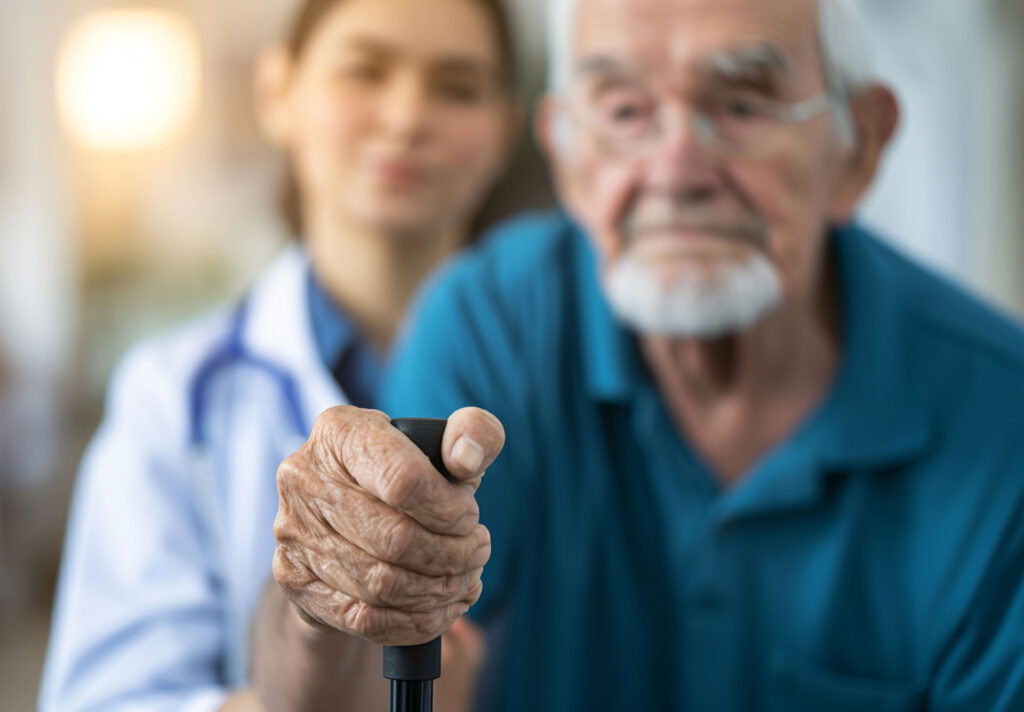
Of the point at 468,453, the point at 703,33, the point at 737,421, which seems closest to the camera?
the point at 468,453

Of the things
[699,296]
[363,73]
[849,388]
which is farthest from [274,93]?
[849,388]

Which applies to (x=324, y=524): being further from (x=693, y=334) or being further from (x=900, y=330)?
(x=900, y=330)

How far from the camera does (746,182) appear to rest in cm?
68

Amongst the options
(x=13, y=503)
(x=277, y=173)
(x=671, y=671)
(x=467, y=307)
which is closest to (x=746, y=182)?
(x=467, y=307)

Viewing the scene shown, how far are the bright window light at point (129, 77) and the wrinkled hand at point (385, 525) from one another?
0.74m

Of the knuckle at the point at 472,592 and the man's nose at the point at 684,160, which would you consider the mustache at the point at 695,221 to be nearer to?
the man's nose at the point at 684,160

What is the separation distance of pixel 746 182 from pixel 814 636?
12.9 inches

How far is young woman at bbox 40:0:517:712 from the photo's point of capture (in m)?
0.76

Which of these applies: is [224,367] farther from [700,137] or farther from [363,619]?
[363,619]

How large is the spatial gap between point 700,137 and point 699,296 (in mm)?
113

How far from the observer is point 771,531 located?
70cm

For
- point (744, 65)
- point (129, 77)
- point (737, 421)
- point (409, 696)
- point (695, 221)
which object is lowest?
point (409, 696)

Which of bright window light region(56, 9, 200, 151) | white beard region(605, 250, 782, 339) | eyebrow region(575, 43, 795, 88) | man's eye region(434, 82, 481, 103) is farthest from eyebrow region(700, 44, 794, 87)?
bright window light region(56, 9, 200, 151)

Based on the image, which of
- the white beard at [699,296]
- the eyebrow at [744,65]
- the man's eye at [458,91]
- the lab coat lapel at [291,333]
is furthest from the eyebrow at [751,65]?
the lab coat lapel at [291,333]
